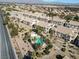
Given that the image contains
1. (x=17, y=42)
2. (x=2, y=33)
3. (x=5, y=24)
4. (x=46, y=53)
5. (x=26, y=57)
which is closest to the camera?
(x=26, y=57)

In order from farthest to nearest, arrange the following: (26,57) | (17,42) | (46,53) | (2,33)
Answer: (2,33) → (17,42) → (46,53) → (26,57)

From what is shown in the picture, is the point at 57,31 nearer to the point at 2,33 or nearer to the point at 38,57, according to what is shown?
the point at 2,33

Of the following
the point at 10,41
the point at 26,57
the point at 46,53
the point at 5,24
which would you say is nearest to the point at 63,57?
the point at 46,53

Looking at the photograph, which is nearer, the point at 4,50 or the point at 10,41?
the point at 4,50

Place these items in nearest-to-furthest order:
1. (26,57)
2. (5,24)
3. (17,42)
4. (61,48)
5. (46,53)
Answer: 1. (26,57)
2. (46,53)
3. (61,48)
4. (17,42)
5. (5,24)

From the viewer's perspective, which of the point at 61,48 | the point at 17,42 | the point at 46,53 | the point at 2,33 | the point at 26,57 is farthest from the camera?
A: the point at 2,33

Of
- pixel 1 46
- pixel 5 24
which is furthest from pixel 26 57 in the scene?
pixel 5 24

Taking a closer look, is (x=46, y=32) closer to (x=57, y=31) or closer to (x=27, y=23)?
(x=57, y=31)

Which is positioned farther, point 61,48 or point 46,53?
point 61,48
